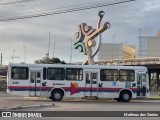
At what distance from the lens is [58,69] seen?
→ 106ft

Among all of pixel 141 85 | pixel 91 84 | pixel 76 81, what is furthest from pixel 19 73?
pixel 141 85

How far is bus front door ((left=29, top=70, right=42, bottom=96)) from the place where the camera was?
31.6m

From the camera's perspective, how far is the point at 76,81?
3253cm

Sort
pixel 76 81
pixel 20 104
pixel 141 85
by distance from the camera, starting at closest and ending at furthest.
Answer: pixel 20 104 → pixel 76 81 → pixel 141 85

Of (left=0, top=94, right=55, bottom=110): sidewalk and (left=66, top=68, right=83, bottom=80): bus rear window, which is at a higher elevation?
(left=66, top=68, right=83, bottom=80): bus rear window

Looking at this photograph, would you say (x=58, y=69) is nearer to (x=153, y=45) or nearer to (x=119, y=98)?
(x=119, y=98)

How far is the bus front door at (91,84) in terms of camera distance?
3269cm

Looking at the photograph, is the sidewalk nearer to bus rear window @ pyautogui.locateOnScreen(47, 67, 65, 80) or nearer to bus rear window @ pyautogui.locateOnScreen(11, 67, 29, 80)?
bus rear window @ pyautogui.locateOnScreen(11, 67, 29, 80)

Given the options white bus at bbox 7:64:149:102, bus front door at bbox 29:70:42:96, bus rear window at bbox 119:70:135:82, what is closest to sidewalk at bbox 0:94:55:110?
bus front door at bbox 29:70:42:96

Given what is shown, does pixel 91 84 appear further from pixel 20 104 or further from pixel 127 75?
pixel 20 104

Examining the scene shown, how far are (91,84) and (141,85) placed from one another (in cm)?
430

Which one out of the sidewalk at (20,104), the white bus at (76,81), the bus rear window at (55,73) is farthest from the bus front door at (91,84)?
the sidewalk at (20,104)

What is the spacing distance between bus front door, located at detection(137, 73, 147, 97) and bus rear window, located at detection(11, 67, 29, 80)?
354 inches

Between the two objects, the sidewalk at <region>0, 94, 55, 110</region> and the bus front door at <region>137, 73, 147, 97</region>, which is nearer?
the sidewalk at <region>0, 94, 55, 110</region>
